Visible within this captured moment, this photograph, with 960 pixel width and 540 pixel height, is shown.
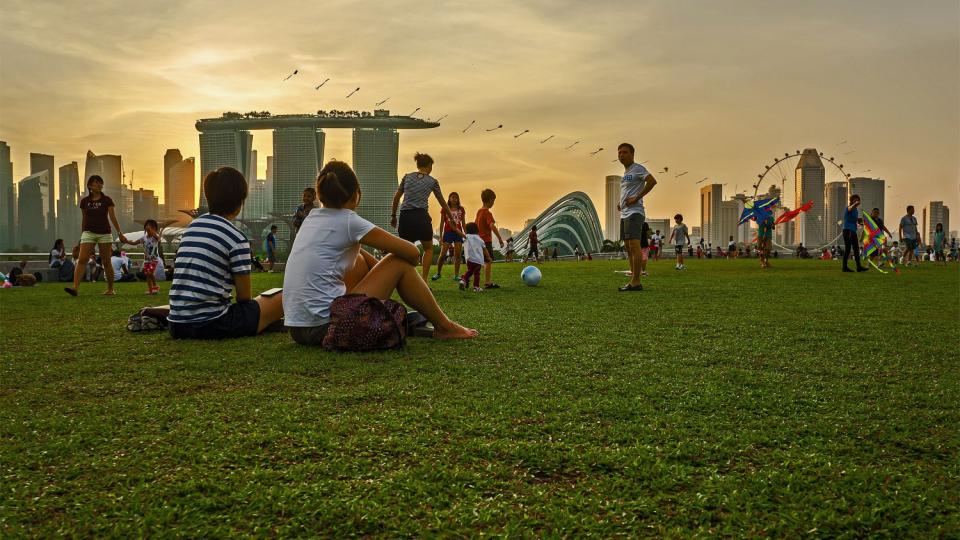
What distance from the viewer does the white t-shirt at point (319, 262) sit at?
424 centimetres

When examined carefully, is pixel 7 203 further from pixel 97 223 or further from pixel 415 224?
pixel 415 224

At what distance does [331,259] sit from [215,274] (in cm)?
87

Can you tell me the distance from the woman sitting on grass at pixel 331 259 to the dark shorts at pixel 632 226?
18.7 feet

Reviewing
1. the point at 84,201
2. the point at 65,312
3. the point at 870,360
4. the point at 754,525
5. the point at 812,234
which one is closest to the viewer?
the point at 754,525

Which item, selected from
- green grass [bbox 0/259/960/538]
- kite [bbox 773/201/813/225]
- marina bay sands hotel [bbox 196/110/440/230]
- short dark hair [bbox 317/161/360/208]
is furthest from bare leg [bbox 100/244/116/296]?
marina bay sands hotel [bbox 196/110/440/230]

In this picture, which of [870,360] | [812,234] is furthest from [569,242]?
[870,360]

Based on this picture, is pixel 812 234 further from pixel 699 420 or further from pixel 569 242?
pixel 699 420

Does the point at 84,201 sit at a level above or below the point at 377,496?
above

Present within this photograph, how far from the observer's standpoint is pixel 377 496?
1.82 m

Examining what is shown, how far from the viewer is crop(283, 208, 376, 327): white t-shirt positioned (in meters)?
4.24

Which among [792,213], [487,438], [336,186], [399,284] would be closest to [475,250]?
[399,284]

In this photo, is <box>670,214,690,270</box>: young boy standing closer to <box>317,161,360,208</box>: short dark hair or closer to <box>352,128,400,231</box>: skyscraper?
<box>317,161,360,208</box>: short dark hair

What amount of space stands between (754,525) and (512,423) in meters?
1.01

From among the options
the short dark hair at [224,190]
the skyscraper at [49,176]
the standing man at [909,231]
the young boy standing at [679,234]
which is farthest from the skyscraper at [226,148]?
the short dark hair at [224,190]
